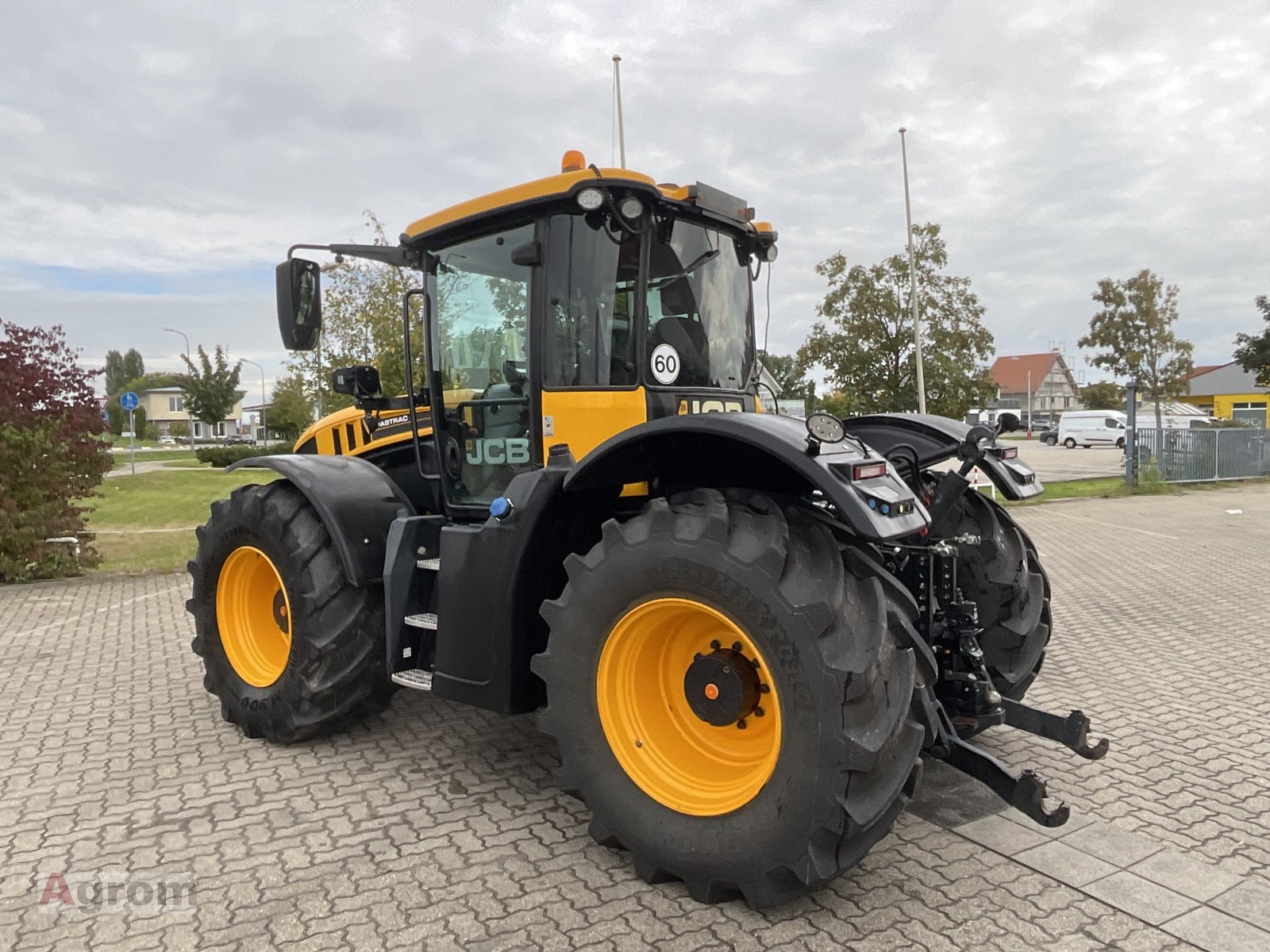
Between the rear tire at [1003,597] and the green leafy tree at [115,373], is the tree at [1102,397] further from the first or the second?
the green leafy tree at [115,373]

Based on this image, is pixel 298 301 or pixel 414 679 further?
pixel 298 301

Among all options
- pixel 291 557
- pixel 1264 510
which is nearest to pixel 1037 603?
pixel 291 557

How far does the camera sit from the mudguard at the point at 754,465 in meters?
2.81

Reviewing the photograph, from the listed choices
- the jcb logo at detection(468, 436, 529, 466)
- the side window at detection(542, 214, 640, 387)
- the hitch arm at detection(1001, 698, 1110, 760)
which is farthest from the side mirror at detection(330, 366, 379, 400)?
the hitch arm at detection(1001, 698, 1110, 760)

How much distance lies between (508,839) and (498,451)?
1692mm

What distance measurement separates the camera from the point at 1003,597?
13.8 ft

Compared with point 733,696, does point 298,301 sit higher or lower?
higher

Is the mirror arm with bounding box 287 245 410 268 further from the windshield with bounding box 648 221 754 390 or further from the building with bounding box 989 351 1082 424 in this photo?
the building with bounding box 989 351 1082 424

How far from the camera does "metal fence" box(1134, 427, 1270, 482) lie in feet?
66.6

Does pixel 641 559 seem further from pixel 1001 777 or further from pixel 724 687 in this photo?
pixel 1001 777

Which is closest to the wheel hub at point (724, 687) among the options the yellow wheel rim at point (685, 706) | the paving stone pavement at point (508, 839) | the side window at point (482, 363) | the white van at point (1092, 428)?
the yellow wheel rim at point (685, 706)

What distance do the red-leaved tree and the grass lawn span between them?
468 millimetres

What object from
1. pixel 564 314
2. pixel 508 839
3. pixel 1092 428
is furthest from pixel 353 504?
pixel 1092 428

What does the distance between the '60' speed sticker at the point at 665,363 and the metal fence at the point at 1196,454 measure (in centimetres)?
1901
